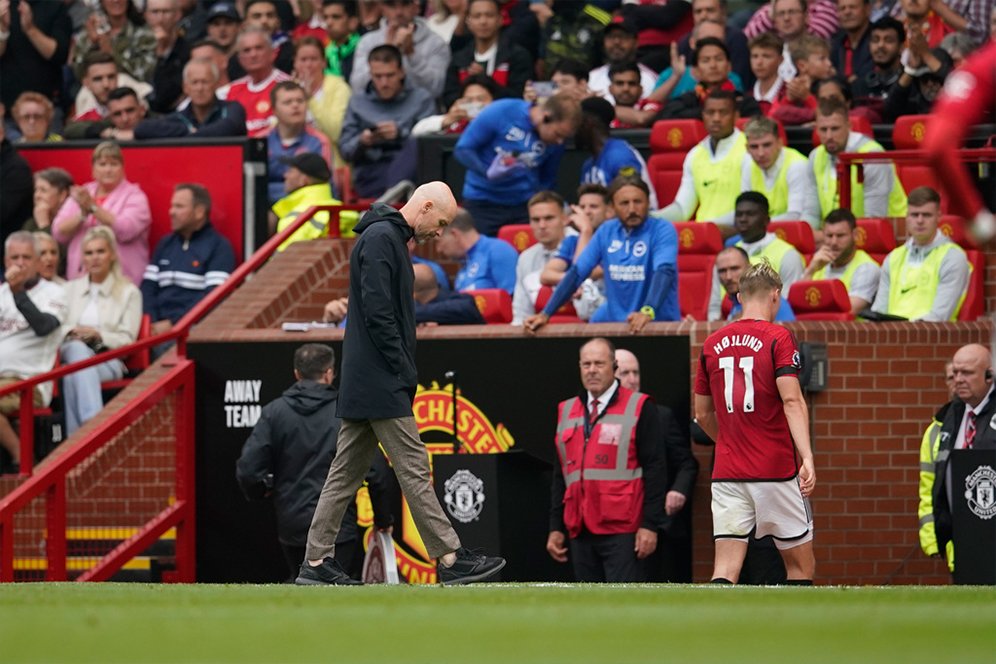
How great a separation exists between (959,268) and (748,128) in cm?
216

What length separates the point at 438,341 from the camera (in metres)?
13.0

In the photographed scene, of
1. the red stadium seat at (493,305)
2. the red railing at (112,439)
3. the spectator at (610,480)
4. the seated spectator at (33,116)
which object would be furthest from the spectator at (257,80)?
the spectator at (610,480)

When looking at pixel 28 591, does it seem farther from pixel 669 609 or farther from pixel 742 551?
pixel 742 551

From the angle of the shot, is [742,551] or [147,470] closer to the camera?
[742,551]

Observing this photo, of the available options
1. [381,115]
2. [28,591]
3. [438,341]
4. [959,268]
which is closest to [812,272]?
[959,268]

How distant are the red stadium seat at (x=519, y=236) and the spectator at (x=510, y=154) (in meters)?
0.52

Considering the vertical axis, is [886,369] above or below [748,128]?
below

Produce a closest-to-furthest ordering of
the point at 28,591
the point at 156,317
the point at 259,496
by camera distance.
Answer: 1. the point at 28,591
2. the point at 259,496
3. the point at 156,317

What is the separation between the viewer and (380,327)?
879 centimetres

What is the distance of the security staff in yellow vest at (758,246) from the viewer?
1332 cm

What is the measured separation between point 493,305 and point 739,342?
14.7ft

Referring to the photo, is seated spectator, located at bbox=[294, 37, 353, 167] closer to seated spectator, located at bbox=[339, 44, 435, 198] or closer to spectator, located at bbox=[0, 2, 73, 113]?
seated spectator, located at bbox=[339, 44, 435, 198]

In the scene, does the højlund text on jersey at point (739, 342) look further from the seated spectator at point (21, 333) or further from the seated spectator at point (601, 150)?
the seated spectator at point (21, 333)

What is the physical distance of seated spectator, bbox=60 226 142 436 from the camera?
1457 cm
